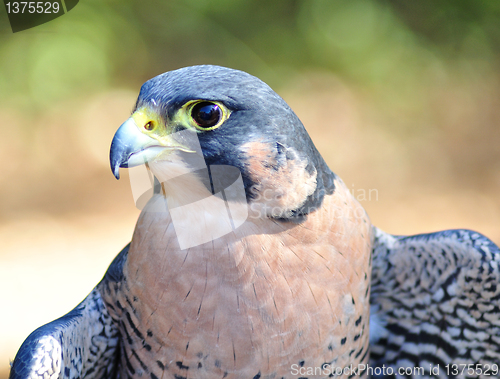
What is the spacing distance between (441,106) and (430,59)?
0.73 metres

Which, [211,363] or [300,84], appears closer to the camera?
[211,363]

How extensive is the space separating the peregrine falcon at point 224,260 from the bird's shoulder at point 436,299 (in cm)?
8

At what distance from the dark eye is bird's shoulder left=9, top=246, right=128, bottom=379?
2.55ft

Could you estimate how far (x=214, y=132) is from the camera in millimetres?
1597

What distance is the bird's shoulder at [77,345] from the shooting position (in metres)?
1.75

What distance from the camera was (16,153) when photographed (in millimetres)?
6832

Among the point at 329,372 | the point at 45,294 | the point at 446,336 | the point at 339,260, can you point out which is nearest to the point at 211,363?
the point at 329,372

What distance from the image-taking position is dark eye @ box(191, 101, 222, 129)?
62.2 inches

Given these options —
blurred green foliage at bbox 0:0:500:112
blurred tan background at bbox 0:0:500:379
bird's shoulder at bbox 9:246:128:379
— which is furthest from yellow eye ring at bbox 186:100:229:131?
blurred green foliage at bbox 0:0:500:112

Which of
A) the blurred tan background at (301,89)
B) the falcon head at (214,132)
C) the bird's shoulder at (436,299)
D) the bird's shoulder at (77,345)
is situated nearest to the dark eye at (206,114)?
the falcon head at (214,132)

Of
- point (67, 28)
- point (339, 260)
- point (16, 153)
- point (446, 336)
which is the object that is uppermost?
point (67, 28)

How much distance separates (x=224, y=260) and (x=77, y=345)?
77cm

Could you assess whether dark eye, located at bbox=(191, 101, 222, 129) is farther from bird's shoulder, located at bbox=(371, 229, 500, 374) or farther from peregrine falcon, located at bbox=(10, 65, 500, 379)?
bird's shoulder, located at bbox=(371, 229, 500, 374)

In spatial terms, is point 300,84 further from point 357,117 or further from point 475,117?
point 475,117
